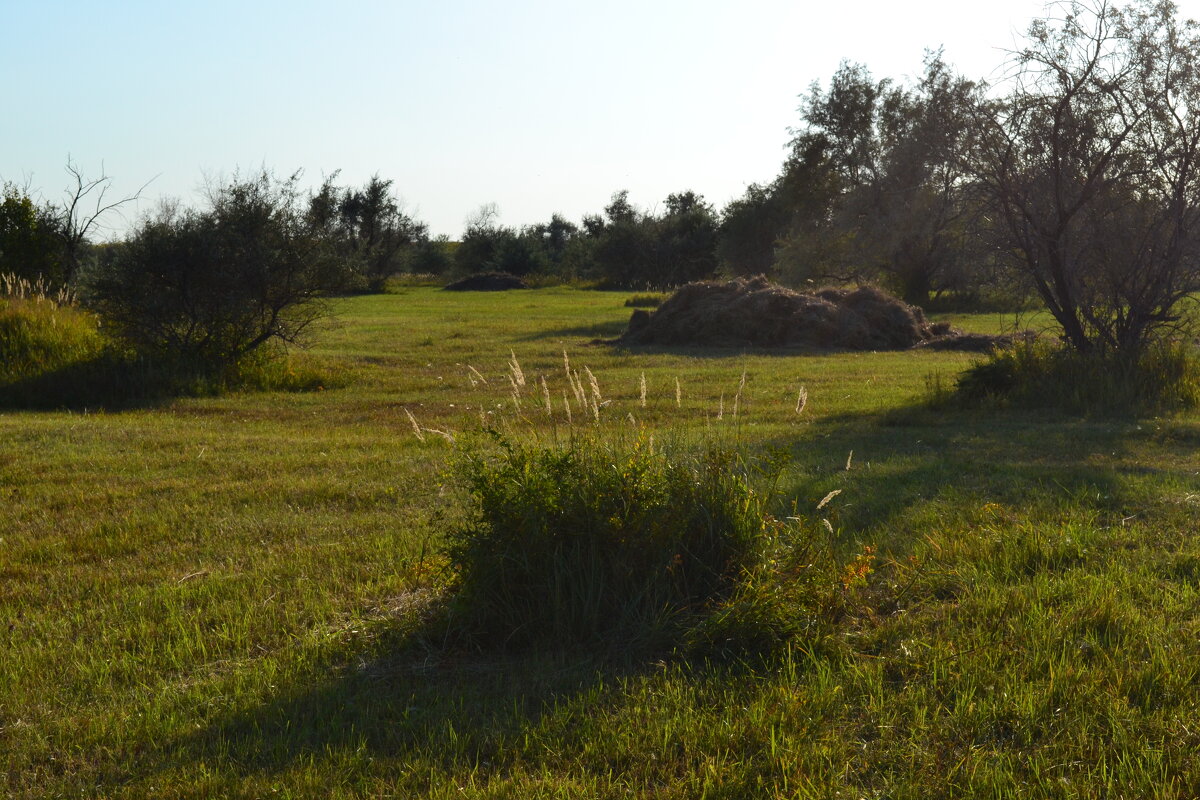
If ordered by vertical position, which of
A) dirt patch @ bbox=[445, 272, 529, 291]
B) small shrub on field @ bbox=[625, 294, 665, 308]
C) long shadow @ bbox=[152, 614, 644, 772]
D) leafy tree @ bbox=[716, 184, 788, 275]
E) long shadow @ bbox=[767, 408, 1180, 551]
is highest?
leafy tree @ bbox=[716, 184, 788, 275]

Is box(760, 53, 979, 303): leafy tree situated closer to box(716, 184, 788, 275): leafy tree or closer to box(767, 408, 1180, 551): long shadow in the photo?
box(716, 184, 788, 275): leafy tree

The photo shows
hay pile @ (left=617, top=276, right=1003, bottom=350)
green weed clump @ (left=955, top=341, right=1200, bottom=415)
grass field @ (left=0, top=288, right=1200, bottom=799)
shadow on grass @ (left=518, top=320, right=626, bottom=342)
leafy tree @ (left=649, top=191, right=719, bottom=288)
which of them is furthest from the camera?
leafy tree @ (left=649, top=191, right=719, bottom=288)

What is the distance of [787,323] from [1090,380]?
462 inches

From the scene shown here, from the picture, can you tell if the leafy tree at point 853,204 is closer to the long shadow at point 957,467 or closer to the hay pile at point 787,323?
the hay pile at point 787,323

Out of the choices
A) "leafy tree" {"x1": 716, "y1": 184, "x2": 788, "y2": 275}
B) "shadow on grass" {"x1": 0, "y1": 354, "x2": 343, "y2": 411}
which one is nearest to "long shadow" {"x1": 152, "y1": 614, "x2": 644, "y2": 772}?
"shadow on grass" {"x1": 0, "y1": 354, "x2": 343, "y2": 411}

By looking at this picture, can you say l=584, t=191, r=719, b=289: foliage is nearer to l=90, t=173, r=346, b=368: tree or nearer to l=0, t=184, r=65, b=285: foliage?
l=0, t=184, r=65, b=285: foliage

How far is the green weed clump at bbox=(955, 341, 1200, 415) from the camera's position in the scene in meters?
11.8

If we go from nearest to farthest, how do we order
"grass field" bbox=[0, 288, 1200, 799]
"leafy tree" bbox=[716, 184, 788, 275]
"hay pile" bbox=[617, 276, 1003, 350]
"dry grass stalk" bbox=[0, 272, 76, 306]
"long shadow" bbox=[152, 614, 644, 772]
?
"grass field" bbox=[0, 288, 1200, 799], "long shadow" bbox=[152, 614, 644, 772], "dry grass stalk" bbox=[0, 272, 76, 306], "hay pile" bbox=[617, 276, 1003, 350], "leafy tree" bbox=[716, 184, 788, 275]

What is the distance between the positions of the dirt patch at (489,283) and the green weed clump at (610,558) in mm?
55349

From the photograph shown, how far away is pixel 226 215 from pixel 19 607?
461 inches

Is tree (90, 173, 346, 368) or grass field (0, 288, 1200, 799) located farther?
tree (90, 173, 346, 368)

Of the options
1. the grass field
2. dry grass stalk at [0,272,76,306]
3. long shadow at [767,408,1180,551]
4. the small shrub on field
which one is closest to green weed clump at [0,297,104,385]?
dry grass stalk at [0,272,76,306]

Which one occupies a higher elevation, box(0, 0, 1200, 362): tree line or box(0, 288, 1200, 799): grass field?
box(0, 0, 1200, 362): tree line

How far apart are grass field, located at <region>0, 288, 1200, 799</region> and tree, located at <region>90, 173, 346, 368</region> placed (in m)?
6.62
